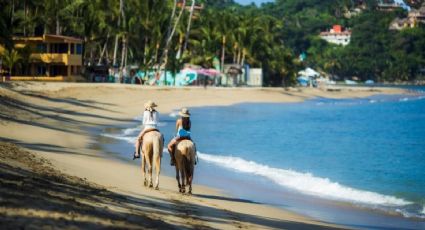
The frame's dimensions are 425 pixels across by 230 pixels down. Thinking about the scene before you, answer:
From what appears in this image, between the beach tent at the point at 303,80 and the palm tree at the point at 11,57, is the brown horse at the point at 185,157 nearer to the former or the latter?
the palm tree at the point at 11,57

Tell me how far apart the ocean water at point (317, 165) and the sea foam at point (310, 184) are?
2cm

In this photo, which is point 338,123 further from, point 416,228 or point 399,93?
point 399,93

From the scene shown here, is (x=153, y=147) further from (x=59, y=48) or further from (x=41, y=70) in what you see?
(x=41, y=70)

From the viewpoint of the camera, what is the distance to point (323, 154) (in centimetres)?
2744

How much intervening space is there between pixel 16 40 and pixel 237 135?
28439 millimetres

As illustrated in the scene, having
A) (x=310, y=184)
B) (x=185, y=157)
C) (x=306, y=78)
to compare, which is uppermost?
(x=185, y=157)

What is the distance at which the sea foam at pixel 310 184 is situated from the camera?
1622 centimetres

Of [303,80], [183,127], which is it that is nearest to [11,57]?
[183,127]

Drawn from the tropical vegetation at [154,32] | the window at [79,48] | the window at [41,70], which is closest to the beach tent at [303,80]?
the tropical vegetation at [154,32]

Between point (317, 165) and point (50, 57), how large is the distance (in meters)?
38.3

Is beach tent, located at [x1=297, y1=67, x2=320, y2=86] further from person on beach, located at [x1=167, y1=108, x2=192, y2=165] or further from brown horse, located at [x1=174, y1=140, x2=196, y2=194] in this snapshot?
person on beach, located at [x1=167, y1=108, x2=192, y2=165]

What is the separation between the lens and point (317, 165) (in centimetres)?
2341

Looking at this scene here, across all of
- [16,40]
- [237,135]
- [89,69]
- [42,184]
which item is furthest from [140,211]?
[89,69]

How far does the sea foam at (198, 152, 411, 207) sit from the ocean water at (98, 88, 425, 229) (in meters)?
0.02
